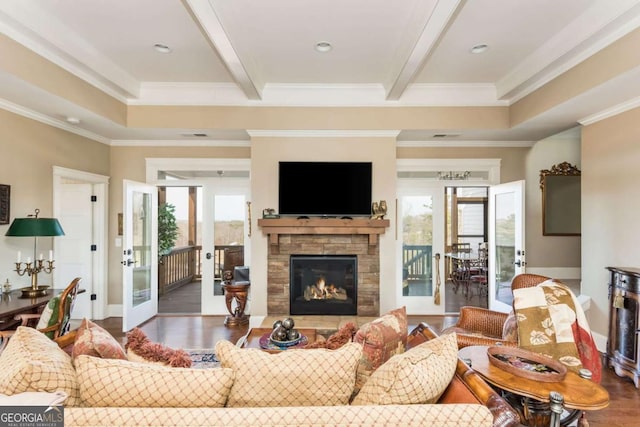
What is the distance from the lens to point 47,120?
13.1 feet

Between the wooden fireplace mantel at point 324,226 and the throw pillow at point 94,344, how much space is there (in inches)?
111

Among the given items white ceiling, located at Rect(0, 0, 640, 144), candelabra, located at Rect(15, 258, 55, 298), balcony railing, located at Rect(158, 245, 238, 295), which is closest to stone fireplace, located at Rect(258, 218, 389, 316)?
white ceiling, located at Rect(0, 0, 640, 144)

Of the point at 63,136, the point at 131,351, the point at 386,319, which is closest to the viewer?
the point at 131,351

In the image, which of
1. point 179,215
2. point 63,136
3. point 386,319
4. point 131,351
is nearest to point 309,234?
point 386,319

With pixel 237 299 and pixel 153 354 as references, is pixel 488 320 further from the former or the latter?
pixel 237 299

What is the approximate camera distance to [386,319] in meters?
1.89

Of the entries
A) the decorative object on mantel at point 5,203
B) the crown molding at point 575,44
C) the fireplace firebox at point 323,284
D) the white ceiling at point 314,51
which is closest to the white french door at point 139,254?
the white ceiling at point 314,51

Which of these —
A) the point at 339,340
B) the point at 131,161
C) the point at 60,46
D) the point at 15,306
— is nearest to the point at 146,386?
the point at 339,340

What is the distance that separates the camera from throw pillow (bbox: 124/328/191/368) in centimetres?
155

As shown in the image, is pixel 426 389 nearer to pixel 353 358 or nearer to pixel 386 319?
pixel 353 358

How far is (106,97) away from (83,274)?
101 inches

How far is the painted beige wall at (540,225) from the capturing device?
17.1ft

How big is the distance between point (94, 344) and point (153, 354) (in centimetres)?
25

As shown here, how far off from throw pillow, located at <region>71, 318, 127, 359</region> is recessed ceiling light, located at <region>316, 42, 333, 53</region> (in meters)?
2.98
